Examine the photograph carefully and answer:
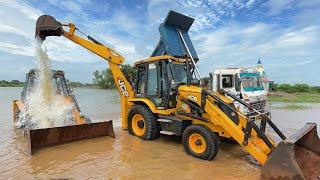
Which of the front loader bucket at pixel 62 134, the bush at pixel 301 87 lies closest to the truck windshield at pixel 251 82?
the front loader bucket at pixel 62 134

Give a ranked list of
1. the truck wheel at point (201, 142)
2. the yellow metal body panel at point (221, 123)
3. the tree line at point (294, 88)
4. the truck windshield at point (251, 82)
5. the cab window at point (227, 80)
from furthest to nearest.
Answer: the tree line at point (294, 88) < the cab window at point (227, 80) < the truck windshield at point (251, 82) < the truck wheel at point (201, 142) < the yellow metal body panel at point (221, 123)

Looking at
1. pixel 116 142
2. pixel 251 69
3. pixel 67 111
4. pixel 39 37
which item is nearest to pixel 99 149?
pixel 116 142

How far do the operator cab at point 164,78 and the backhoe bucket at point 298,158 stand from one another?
351 cm

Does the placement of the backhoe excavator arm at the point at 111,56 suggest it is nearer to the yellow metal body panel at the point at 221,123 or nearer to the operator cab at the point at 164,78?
the operator cab at the point at 164,78

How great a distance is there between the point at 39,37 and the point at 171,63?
167 inches

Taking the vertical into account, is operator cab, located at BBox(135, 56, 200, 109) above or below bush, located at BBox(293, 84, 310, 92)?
above

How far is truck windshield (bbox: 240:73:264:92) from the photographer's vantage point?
12984mm

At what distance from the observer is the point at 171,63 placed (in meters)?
8.88

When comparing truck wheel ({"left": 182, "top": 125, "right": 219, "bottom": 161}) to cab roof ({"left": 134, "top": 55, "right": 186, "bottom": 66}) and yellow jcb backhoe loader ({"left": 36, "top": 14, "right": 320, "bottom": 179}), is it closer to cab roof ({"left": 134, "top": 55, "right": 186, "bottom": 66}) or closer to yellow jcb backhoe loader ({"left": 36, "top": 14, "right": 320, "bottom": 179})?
yellow jcb backhoe loader ({"left": 36, "top": 14, "right": 320, "bottom": 179})

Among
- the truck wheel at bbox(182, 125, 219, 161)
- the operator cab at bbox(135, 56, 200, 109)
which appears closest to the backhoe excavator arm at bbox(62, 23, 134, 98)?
the operator cab at bbox(135, 56, 200, 109)

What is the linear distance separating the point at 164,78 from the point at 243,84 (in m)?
5.34

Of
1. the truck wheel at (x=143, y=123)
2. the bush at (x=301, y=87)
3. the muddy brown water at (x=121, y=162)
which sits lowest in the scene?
the muddy brown water at (x=121, y=162)

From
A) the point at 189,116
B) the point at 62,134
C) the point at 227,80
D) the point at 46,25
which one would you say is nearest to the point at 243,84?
the point at 227,80

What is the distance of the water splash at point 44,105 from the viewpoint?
1007cm
